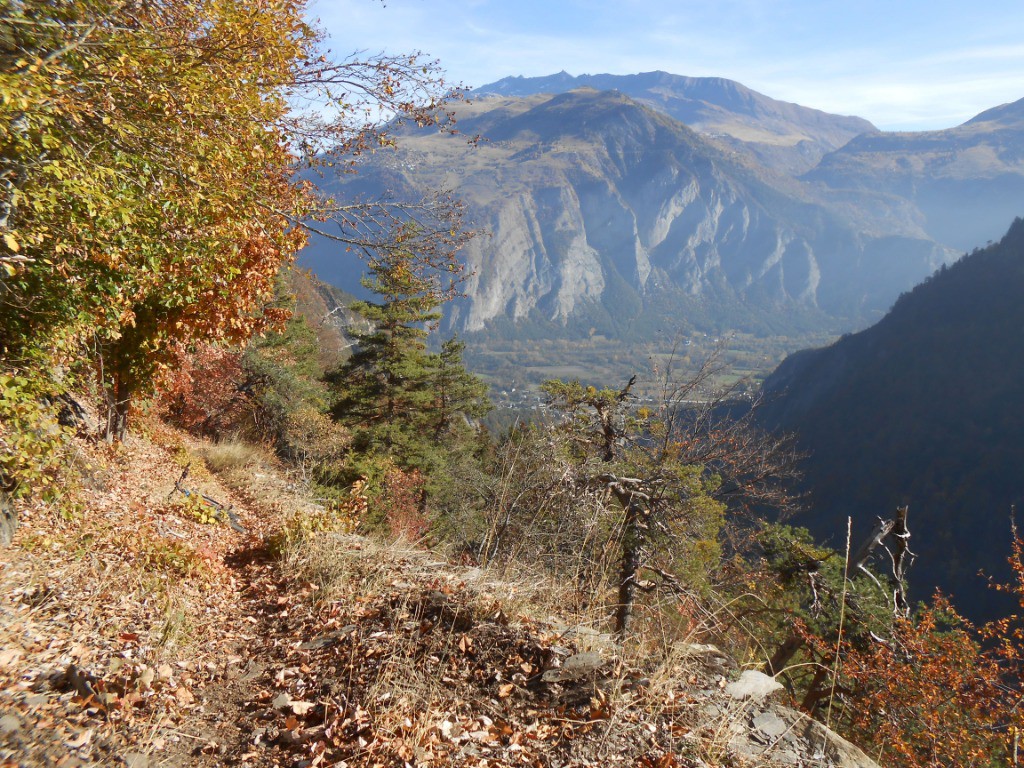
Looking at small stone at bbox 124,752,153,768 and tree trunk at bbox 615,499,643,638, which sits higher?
small stone at bbox 124,752,153,768

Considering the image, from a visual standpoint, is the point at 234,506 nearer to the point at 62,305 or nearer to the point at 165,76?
the point at 62,305

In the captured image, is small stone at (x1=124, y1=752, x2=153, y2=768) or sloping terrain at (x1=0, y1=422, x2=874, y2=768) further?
sloping terrain at (x1=0, y1=422, x2=874, y2=768)

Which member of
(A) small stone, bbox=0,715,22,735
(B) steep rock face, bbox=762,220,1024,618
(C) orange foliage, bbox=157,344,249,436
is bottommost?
(B) steep rock face, bbox=762,220,1024,618

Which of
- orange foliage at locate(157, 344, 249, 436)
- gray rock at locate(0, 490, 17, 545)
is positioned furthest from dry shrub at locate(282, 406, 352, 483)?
gray rock at locate(0, 490, 17, 545)

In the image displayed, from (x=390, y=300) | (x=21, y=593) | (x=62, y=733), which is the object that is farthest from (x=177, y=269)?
(x=390, y=300)

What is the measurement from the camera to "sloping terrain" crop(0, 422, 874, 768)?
2.95 meters

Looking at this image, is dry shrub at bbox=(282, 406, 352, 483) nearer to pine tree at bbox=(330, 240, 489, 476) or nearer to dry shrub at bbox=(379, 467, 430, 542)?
pine tree at bbox=(330, 240, 489, 476)

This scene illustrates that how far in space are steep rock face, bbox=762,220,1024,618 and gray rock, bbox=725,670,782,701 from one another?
75282 mm

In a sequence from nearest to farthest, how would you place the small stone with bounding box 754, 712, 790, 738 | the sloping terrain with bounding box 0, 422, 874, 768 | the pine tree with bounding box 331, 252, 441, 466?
the sloping terrain with bounding box 0, 422, 874, 768 < the small stone with bounding box 754, 712, 790, 738 < the pine tree with bounding box 331, 252, 441, 466

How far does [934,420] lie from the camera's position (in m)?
103

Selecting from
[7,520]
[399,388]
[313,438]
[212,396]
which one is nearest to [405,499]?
[313,438]

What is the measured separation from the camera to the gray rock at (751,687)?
3.63 m

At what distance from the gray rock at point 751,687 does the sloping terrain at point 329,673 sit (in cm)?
2

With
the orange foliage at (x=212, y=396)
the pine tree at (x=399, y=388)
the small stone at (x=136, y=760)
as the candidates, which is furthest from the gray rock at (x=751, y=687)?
the pine tree at (x=399, y=388)
